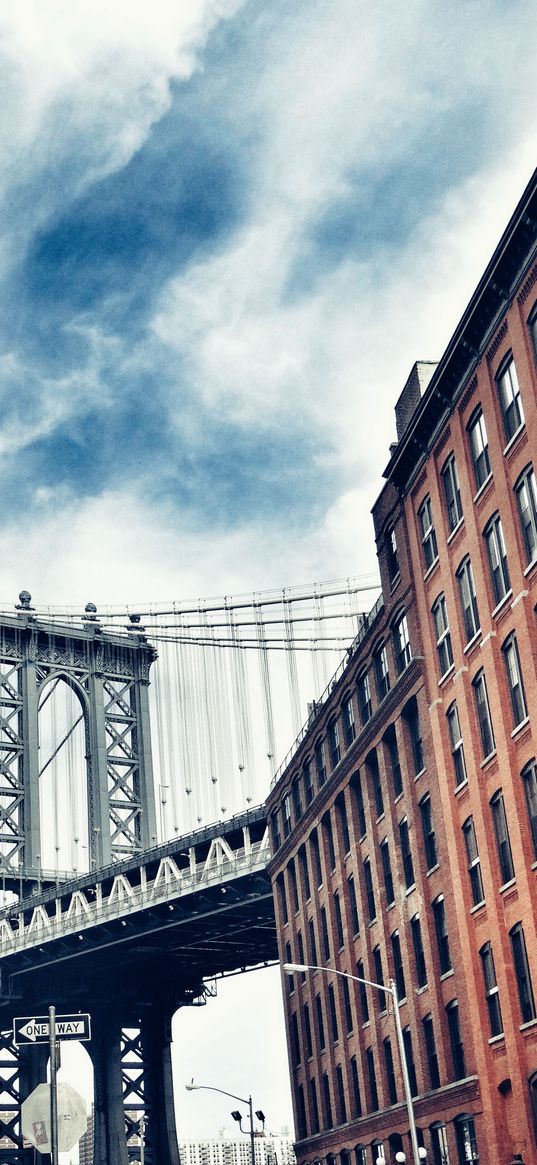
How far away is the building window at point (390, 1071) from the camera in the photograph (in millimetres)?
56250

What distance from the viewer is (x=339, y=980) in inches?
2539

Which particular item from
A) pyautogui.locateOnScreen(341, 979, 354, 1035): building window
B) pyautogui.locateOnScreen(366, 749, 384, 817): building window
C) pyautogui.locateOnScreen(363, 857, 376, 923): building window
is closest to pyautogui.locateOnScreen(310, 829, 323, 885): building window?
pyautogui.locateOnScreen(341, 979, 354, 1035): building window

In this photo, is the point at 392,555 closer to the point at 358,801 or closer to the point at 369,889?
the point at 358,801

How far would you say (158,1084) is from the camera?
11206 cm

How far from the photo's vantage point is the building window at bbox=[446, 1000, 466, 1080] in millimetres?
48938

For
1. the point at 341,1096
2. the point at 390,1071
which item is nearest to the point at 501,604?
the point at 390,1071

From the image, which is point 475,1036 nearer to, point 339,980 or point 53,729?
point 339,980

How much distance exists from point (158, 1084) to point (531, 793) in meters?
77.5

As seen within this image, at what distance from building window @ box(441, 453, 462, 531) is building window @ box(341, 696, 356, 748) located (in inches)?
544

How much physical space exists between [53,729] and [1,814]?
37.0ft

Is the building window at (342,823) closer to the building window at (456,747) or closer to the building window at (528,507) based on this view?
the building window at (456,747)

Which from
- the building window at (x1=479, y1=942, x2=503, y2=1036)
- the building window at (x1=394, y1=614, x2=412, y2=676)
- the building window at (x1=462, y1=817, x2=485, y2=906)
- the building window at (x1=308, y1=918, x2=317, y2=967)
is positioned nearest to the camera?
the building window at (x1=479, y1=942, x2=503, y2=1036)

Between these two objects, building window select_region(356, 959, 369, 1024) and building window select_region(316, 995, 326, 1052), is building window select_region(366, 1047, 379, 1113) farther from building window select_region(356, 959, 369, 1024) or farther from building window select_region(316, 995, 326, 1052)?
building window select_region(316, 995, 326, 1052)

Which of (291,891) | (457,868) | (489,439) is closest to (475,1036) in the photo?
(457,868)
